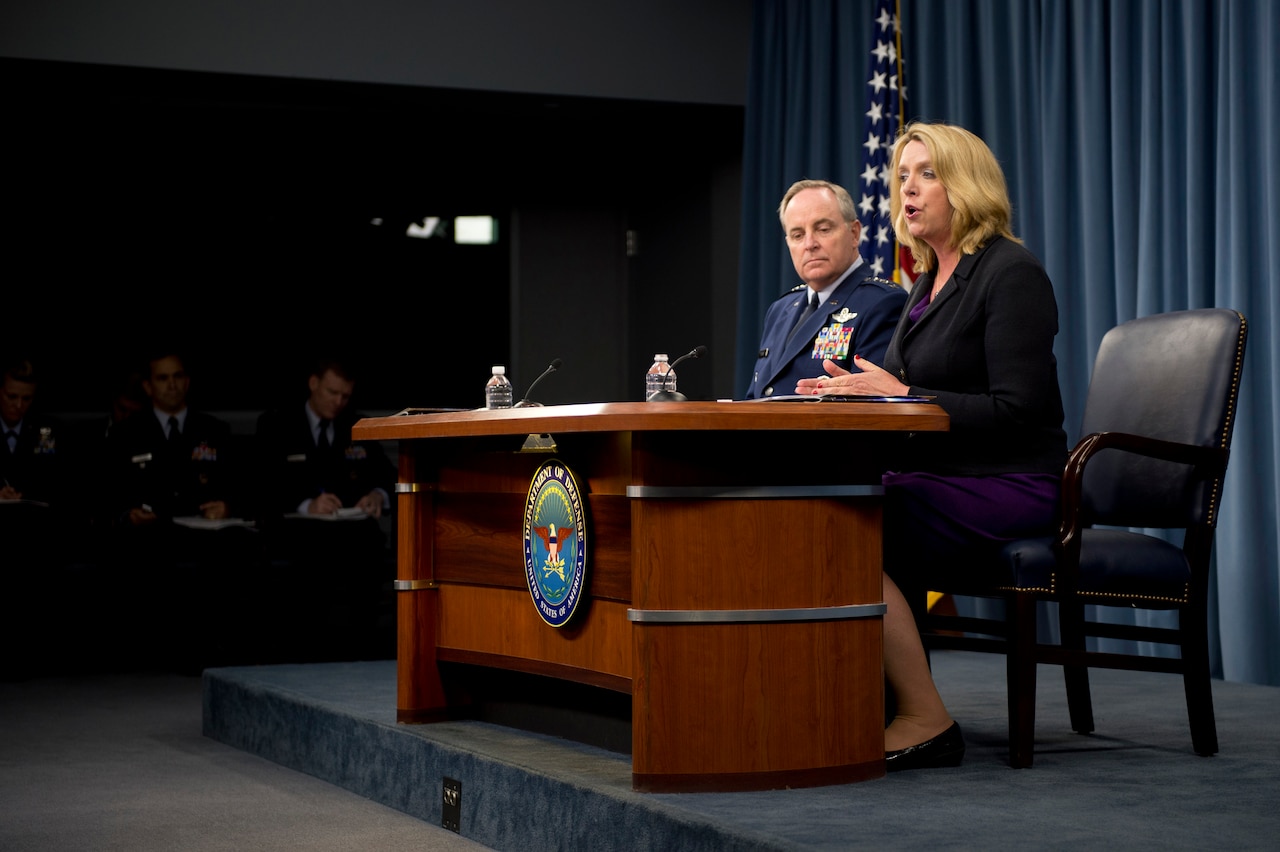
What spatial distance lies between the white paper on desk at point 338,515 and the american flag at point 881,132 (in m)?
2.16

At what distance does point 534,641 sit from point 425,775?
38cm

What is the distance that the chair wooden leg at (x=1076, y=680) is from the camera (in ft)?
9.63

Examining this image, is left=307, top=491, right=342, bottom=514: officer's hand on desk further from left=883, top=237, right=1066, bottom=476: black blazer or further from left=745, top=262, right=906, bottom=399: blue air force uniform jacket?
left=883, top=237, right=1066, bottom=476: black blazer

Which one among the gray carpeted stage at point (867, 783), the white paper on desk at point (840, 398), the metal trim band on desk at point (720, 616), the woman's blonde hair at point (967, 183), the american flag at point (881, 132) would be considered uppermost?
the american flag at point (881, 132)

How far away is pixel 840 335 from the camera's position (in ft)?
10.6

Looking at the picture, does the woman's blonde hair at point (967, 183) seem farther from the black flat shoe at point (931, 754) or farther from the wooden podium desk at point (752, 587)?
the black flat shoe at point (931, 754)

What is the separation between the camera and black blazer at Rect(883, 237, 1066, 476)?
2.60 metres

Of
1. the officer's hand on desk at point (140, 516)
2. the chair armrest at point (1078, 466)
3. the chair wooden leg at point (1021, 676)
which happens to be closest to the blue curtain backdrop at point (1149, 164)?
the chair armrest at point (1078, 466)

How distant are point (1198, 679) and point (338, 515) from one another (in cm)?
377

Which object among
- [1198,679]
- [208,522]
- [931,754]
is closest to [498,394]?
[931,754]

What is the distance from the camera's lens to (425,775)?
9.78 feet

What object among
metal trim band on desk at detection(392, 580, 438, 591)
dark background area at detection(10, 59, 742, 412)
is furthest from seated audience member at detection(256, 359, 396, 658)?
metal trim band on desk at detection(392, 580, 438, 591)

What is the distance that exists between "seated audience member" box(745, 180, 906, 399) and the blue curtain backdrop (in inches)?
60.2

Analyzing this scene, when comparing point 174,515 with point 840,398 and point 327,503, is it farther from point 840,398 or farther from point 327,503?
point 840,398
